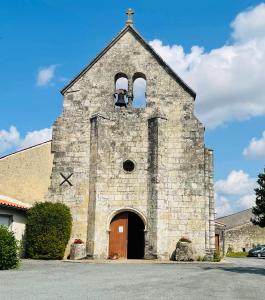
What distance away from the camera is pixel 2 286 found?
9.01 meters

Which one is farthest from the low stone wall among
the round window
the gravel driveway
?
the gravel driveway

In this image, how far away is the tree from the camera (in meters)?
40.4

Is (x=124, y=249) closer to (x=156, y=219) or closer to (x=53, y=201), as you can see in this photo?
(x=156, y=219)

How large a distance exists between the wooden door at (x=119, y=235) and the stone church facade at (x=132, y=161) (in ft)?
0.14

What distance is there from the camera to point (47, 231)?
17.7 metres

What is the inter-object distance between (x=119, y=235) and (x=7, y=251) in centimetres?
689

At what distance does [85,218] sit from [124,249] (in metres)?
2.17

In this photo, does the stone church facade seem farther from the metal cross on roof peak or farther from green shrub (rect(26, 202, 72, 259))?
the metal cross on roof peak

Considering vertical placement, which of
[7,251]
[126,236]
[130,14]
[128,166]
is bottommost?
[7,251]

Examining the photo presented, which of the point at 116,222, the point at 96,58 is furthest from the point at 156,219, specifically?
the point at 96,58

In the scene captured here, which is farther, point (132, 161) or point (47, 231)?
point (132, 161)

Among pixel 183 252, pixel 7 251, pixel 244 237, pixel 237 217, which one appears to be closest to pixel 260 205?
pixel 244 237

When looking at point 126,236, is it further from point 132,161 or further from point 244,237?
point 244,237

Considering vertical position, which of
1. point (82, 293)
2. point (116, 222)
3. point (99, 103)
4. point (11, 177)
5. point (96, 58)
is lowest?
point (82, 293)
